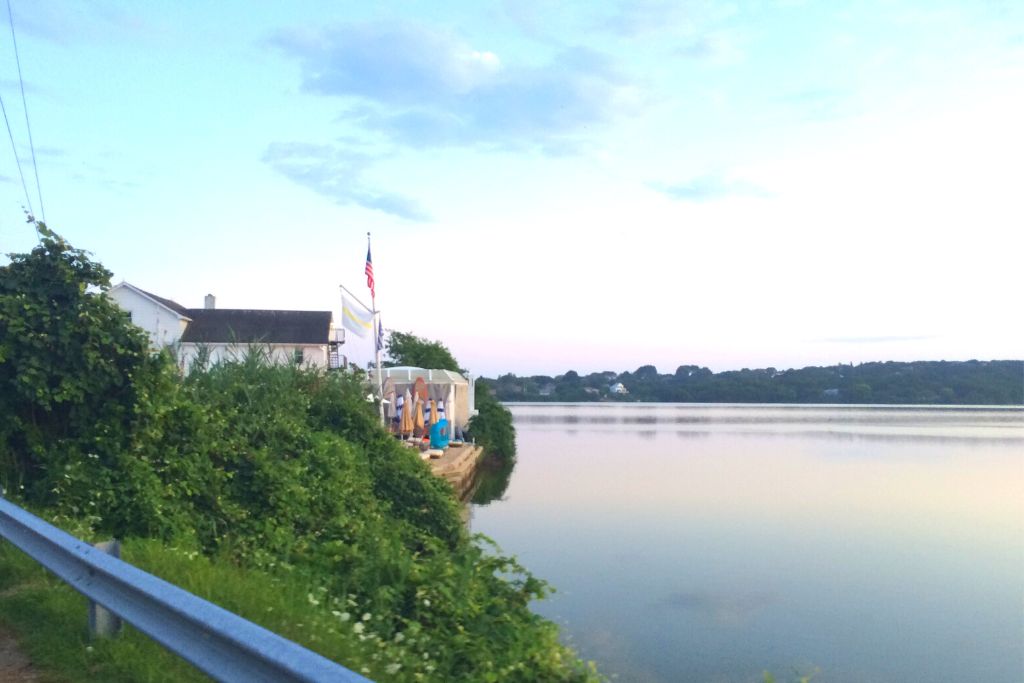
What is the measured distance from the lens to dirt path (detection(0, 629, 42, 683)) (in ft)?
15.9

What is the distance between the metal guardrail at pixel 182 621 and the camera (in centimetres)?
323

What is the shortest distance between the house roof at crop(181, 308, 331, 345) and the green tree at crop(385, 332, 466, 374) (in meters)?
5.20

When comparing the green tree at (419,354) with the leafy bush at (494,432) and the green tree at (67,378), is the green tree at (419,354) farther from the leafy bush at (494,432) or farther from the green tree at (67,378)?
the green tree at (67,378)

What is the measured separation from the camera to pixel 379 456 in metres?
14.8

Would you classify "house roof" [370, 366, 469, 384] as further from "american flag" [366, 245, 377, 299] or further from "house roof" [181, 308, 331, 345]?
"house roof" [181, 308, 331, 345]

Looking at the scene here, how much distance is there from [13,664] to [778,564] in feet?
62.2

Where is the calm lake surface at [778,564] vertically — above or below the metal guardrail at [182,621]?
below

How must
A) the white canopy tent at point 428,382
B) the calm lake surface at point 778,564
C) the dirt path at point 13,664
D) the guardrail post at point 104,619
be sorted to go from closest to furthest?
the dirt path at point 13,664
the guardrail post at point 104,619
the calm lake surface at point 778,564
the white canopy tent at point 428,382

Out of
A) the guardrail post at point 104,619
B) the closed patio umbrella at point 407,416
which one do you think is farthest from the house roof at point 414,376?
the guardrail post at point 104,619

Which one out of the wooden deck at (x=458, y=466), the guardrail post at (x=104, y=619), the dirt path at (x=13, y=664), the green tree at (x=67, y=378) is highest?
the green tree at (x=67, y=378)

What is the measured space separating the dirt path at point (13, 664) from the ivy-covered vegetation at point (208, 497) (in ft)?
2.93

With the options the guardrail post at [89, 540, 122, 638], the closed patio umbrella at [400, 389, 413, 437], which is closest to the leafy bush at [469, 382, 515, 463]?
the closed patio umbrella at [400, 389, 413, 437]

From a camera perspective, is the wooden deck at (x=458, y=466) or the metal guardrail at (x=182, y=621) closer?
the metal guardrail at (x=182, y=621)

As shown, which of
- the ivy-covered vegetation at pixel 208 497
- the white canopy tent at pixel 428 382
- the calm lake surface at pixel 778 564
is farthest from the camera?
the white canopy tent at pixel 428 382
